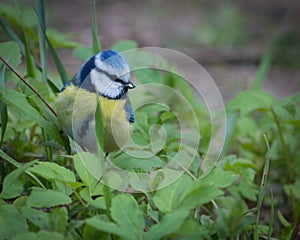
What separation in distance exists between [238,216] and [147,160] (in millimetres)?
433

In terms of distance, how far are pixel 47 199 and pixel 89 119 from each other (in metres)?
0.45

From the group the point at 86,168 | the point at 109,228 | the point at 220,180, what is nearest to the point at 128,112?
the point at 86,168

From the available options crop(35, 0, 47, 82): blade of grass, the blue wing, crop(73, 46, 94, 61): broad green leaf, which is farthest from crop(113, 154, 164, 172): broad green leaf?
crop(73, 46, 94, 61): broad green leaf

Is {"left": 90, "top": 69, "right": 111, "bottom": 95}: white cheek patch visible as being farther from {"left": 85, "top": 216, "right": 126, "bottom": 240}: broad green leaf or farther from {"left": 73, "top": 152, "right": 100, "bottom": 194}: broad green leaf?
{"left": 85, "top": 216, "right": 126, "bottom": 240}: broad green leaf

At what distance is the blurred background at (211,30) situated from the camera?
181 inches

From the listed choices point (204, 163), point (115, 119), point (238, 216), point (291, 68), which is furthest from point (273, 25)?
point (238, 216)

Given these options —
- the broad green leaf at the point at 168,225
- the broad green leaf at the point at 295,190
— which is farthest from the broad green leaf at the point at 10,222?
the broad green leaf at the point at 295,190

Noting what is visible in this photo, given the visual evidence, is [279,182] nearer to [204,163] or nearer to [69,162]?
[204,163]

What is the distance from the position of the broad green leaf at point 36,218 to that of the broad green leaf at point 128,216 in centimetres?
22

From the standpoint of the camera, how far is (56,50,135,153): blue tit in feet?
6.41

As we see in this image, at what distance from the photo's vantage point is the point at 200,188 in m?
1.51

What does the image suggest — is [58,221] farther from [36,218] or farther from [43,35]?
[43,35]

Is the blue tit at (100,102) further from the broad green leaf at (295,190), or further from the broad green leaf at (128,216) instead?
the broad green leaf at (295,190)

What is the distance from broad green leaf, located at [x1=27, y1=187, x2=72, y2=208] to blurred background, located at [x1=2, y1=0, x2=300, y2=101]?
2668 millimetres
